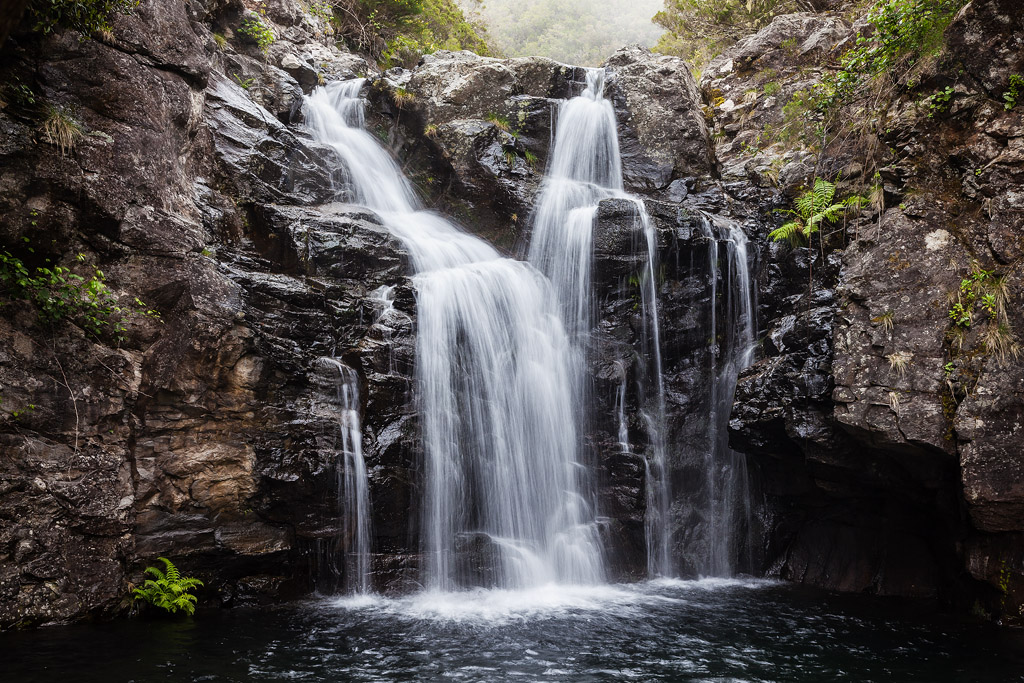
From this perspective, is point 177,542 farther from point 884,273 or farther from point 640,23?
point 640,23

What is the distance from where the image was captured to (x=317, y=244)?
32.4ft

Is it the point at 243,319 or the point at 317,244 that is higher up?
the point at 317,244

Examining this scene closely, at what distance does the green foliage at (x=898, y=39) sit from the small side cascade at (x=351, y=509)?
1015cm

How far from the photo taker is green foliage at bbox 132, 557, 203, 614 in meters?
7.16

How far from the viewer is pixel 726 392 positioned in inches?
419

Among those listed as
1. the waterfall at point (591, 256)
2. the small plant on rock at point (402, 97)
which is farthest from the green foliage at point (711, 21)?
the small plant on rock at point (402, 97)

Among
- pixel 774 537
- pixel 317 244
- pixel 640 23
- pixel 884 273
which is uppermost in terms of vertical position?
pixel 640 23

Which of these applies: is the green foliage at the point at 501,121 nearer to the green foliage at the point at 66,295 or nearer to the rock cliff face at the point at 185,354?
the rock cliff face at the point at 185,354

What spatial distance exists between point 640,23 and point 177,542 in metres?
50.6

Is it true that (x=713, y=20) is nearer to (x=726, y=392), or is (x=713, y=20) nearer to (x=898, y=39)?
(x=898, y=39)

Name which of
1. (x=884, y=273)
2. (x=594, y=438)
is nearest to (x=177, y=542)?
(x=594, y=438)

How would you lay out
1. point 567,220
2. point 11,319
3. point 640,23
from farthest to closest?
point 640,23, point 567,220, point 11,319

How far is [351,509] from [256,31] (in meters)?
10.7

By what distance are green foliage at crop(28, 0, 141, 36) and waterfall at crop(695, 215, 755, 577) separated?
922 cm
